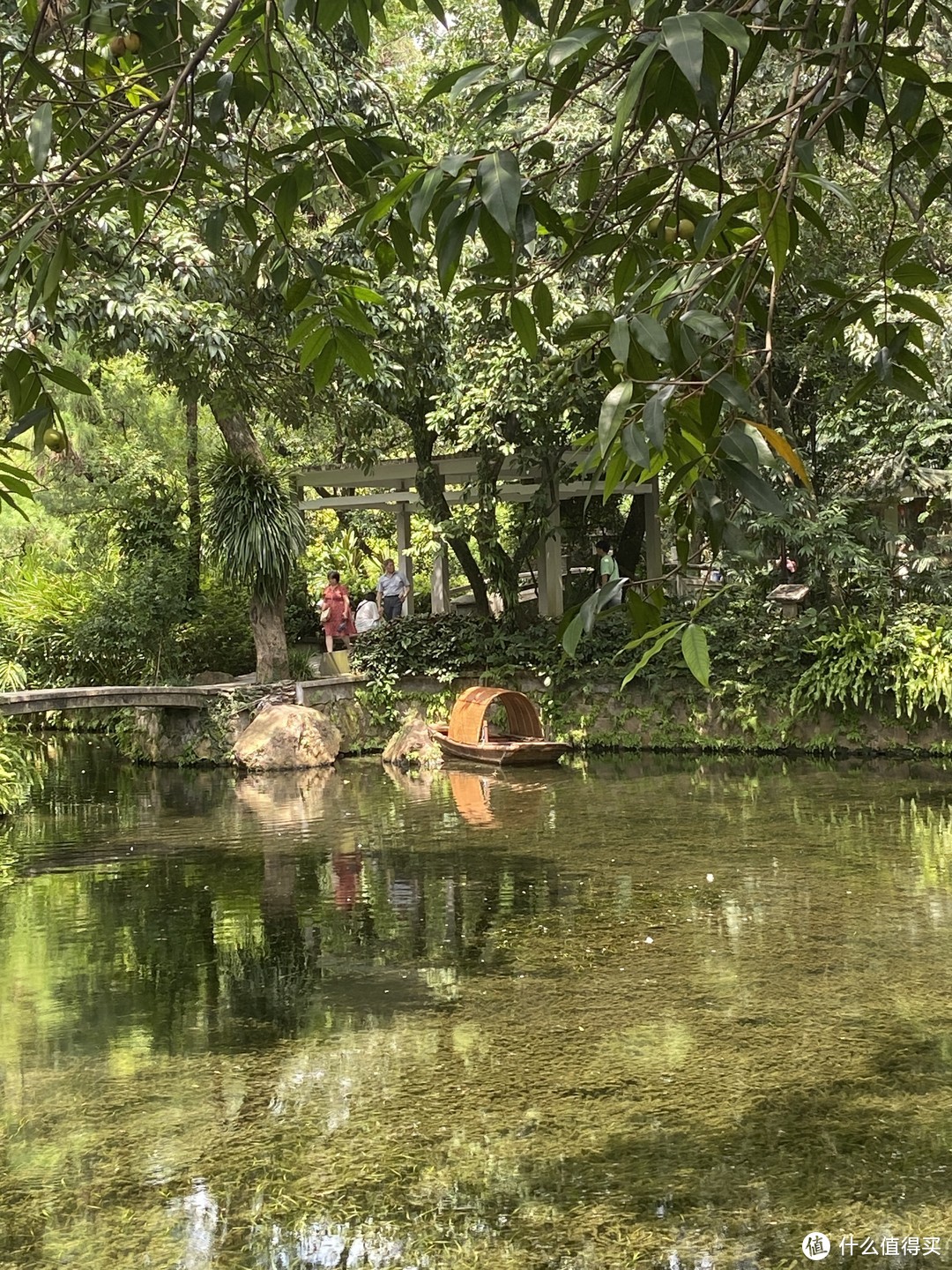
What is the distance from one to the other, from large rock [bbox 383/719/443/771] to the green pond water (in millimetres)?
4145

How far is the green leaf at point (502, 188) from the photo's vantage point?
1.73m

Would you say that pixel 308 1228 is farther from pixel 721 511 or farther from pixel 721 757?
pixel 721 757

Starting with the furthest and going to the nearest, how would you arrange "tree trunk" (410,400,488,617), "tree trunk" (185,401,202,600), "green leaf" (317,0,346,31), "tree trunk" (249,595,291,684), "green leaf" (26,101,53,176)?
"tree trunk" (185,401,202,600) < "tree trunk" (249,595,291,684) < "tree trunk" (410,400,488,617) < "green leaf" (317,0,346,31) < "green leaf" (26,101,53,176)

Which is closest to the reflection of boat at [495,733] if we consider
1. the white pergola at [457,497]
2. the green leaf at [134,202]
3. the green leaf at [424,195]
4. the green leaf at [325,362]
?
the white pergola at [457,497]

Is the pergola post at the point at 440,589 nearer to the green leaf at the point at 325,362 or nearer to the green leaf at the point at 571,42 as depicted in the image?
the green leaf at the point at 325,362

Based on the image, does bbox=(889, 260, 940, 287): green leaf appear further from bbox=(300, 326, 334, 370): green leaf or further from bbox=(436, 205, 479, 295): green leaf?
bbox=(300, 326, 334, 370): green leaf

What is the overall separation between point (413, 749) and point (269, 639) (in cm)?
293

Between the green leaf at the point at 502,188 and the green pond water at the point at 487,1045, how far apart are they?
2758mm

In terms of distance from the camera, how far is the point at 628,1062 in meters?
4.78

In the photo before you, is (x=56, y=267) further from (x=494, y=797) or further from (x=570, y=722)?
(x=570, y=722)

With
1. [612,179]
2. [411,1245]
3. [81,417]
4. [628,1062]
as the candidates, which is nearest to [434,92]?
[612,179]

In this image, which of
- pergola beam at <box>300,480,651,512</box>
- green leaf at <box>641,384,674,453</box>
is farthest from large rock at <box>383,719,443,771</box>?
green leaf at <box>641,384,674,453</box>

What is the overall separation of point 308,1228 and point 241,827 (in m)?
7.22

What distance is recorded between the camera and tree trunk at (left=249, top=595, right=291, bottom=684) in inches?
633
